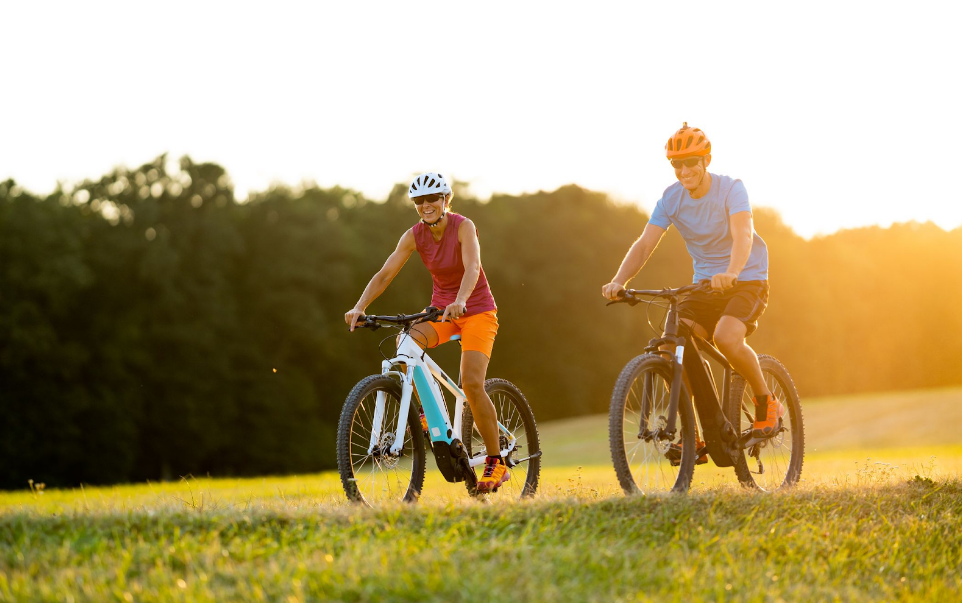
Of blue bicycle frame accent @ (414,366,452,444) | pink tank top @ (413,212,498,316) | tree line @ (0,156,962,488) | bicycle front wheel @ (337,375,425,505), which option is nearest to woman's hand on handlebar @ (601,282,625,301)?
pink tank top @ (413,212,498,316)

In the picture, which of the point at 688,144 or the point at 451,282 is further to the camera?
the point at 451,282

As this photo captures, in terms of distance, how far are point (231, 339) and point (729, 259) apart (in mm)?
28823

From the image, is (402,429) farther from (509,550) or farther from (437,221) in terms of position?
(509,550)

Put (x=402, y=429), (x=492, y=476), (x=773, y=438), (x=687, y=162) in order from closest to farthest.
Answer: (x=402, y=429), (x=687, y=162), (x=492, y=476), (x=773, y=438)

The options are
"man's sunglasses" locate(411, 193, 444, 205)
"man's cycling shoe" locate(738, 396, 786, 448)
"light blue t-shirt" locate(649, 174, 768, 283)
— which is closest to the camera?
"man's sunglasses" locate(411, 193, 444, 205)

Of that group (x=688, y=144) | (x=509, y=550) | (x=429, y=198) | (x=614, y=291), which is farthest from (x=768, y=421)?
(x=509, y=550)

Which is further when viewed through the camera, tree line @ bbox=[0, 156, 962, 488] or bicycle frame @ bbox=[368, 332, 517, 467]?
tree line @ bbox=[0, 156, 962, 488]

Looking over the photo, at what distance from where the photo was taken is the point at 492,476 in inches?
270

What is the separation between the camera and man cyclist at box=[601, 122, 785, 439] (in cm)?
646

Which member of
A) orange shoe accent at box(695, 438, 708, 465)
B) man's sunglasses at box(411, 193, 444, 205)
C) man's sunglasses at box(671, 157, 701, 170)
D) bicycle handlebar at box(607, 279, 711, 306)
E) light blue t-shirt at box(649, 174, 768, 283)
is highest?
man's sunglasses at box(671, 157, 701, 170)

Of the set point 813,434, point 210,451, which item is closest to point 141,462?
point 210,451

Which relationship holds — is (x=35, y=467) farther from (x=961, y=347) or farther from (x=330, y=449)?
(x=961, y=347)

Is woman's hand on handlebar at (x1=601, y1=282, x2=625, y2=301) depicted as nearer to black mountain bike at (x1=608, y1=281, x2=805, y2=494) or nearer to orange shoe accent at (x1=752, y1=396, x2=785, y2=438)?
black mountain bike at (x1=608, y1=281, x2=805, y2=494)

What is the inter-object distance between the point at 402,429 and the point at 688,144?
103 inches
